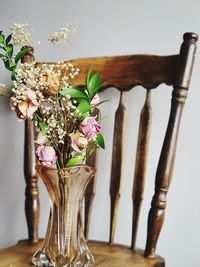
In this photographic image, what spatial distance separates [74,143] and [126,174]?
37 centimetres

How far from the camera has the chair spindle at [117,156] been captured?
3.23 ft

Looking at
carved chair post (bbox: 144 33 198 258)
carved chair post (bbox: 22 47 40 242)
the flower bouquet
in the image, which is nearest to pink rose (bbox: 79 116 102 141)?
the flower bouquet

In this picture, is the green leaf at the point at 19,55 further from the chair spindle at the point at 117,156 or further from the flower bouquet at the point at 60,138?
the chair spindle at the point at 117,156

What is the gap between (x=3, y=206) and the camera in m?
1.23

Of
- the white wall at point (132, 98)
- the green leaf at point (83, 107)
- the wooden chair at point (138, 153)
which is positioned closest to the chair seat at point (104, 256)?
the wooden chair at point (138, 153)

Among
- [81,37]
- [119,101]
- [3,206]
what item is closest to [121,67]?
[119,101]

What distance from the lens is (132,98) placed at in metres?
1.06

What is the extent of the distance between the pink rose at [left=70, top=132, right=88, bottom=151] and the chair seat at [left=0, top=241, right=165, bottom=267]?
24cm

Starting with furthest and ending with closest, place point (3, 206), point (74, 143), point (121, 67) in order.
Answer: point (3, 206), point (121, 67), point (74, 143)

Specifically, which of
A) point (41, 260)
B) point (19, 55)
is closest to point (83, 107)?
point (19, 55)

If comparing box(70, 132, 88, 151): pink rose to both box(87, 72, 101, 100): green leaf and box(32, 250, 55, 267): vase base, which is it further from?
box(32, 250, 55, 267): vase base

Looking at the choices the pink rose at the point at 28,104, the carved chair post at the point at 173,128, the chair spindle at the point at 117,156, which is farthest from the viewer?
the chair spindle at the point at 117,156

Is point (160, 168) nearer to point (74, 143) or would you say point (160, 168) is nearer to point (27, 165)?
point (74, 143)

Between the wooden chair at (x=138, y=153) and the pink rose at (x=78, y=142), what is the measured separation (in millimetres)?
190
